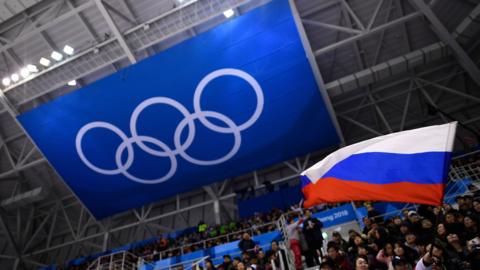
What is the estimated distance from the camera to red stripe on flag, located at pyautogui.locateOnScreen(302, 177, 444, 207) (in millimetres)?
3720

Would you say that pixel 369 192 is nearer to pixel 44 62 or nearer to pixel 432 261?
pixel 432 261

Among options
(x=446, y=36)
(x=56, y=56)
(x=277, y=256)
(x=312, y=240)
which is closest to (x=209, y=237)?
(x=277, y=256)

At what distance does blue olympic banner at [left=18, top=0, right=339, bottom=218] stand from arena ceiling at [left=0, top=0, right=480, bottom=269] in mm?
1036

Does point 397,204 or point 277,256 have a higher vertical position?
point 397,204

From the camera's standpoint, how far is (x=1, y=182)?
2230 cm

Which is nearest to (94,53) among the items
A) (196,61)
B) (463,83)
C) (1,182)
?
(196,61)

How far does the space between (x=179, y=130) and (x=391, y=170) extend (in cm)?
1320

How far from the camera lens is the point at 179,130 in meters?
16.5

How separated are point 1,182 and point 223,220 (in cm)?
1481

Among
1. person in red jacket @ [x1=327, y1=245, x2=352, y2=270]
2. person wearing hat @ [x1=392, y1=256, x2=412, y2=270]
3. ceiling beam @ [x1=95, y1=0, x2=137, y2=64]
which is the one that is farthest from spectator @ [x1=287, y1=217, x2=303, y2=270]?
ceiling beam @ [x1=95, y1=0, x2=137, y2=64]

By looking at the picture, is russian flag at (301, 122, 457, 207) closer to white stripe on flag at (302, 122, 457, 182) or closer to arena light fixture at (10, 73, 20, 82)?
white stripe on flag at (302, 122, 457, 182)

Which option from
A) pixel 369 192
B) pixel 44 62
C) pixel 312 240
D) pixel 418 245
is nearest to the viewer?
pixel 369 192

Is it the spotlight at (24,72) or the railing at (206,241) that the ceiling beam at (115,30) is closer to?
the spotlight at (24,72)

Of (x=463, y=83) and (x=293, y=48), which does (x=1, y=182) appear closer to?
(x=293, y=48)
